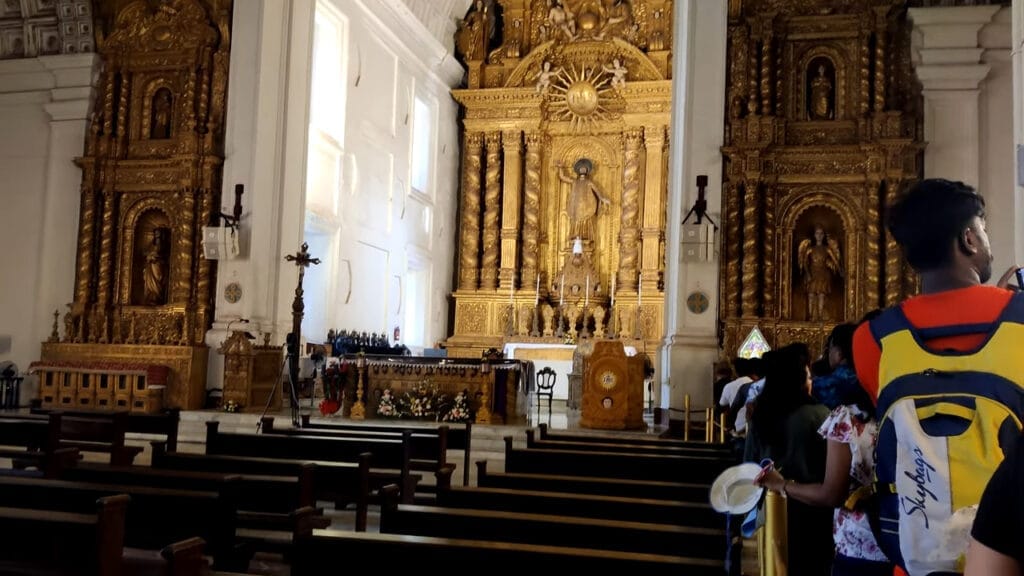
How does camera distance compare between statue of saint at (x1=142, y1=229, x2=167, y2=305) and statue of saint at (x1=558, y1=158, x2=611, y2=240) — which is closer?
statue of saint at (x1=142, y1=229, x2=167, y2=305)

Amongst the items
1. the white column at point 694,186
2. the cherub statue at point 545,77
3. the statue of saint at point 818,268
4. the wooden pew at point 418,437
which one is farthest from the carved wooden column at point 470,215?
the wooden pew at point 418,437

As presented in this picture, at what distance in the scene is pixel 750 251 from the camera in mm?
13500

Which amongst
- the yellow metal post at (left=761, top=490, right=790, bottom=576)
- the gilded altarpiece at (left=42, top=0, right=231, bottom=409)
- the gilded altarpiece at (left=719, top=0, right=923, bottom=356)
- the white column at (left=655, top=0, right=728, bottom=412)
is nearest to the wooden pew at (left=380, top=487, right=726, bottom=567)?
the yellow metal post at (left=761, top=490, right=790, bottom=576)

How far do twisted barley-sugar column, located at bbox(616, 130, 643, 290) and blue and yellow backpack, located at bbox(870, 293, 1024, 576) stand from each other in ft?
60.8

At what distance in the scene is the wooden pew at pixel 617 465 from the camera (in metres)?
6.38

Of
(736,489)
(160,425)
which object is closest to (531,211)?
(160,425)

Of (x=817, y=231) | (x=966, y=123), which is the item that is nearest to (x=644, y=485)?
(x=817, y=231)

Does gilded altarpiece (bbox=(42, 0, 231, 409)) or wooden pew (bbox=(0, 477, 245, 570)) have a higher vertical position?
gilded altarpiece (bbox=(42, 0, 231, 409))

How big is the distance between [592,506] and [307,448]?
3.06 meters

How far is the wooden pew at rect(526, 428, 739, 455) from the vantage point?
23.2 ft

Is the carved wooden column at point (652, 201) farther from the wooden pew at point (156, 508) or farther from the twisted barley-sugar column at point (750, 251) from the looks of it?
the wooden pew at point (156, 508)

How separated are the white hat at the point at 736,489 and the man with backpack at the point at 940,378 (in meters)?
0.54

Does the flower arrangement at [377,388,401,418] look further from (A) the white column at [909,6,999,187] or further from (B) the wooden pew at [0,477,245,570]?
(B) the wooden pew at [0,477,245,570]

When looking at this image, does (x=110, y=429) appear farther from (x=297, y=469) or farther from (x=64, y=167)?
(x=64, y=167)
